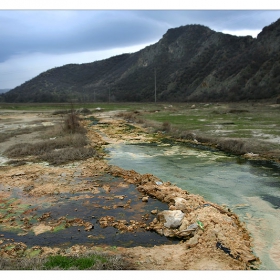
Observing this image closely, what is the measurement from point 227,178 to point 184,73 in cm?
8825

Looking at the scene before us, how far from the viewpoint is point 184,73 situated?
9881cm

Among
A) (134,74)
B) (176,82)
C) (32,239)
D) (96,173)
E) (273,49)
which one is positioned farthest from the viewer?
(134,74)

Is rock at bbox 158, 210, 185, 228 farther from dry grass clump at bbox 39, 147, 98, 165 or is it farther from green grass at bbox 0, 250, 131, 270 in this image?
dry grass clump at bbox 39, 147, 98, 165

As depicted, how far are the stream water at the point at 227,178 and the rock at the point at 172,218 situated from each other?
203 centimetres

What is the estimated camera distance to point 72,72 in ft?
545

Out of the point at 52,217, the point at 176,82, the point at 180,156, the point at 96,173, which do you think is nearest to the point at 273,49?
the point at 176,82

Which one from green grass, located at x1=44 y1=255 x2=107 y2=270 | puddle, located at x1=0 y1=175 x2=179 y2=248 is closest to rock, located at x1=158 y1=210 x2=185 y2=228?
puddle, located at x1=0 y1=175 x2=179 y2=248

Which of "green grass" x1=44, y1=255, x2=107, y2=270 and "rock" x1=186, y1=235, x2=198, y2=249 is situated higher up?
"green grass" x1=44, y1=255, x2=107, y2=270

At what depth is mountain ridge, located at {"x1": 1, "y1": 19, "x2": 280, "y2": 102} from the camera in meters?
69.6

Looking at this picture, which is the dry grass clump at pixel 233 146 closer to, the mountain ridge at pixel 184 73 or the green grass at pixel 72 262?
the green grass at pixel 72 262

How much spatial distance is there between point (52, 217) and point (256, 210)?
22.5 feet

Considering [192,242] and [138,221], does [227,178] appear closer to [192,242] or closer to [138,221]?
[138,221]

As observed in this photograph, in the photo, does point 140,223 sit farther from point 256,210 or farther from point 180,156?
point 180,156

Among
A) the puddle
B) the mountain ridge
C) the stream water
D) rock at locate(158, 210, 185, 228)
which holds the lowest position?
the stream water
